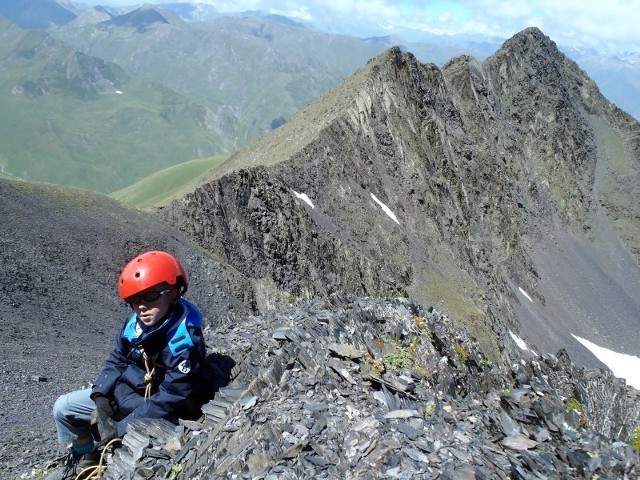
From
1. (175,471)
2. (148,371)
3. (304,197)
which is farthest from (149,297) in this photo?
(304,197)

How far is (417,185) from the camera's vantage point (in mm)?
70062

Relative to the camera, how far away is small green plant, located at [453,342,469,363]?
18078 mm

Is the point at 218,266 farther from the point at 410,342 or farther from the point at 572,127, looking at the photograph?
the point at 572,127

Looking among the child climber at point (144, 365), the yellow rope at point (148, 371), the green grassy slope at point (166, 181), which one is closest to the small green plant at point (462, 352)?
the child climber at point (144, 365)

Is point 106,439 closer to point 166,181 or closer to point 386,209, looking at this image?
point 386,209

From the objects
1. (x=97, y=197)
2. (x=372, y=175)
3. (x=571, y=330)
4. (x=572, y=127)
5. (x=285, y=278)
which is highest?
(x=572, y=127)

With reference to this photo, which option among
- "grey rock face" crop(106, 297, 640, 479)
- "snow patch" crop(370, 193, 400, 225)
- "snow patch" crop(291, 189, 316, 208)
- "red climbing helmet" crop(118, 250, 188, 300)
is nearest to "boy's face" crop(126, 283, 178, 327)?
"red climbing helmet" crop(118, 250, 188, 300)

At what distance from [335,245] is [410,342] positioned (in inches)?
1333

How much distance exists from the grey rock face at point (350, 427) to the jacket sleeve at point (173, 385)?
24 cm

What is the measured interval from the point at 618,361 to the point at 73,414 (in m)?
96.0

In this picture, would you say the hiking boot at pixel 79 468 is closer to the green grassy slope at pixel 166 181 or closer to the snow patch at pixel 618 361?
the snow patch at pixel 618 361

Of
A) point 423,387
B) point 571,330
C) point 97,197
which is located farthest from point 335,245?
point 571,330

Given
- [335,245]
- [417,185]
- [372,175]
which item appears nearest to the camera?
[335,245]

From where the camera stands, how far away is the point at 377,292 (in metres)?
50.1
